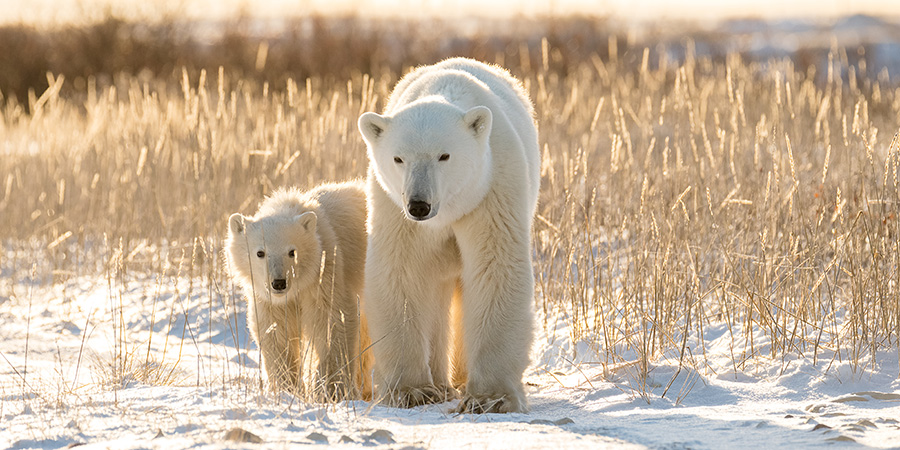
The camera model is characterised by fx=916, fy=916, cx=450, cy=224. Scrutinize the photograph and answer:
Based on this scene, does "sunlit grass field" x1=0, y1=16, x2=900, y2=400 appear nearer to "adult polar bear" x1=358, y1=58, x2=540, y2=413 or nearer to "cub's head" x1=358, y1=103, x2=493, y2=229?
"adult polar bear" x1=358, y1=58, x2=540, y2=413

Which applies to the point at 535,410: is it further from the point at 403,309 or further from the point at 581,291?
the point at 581,291

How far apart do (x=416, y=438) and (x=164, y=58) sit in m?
21.0

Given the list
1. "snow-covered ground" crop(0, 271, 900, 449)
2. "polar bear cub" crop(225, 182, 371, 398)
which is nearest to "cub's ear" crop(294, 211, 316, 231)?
"polar bear cub" crop(225, 182, 371, 398)

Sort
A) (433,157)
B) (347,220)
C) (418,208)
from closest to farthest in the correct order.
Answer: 1. (418,208)
2. (433,157)
3. (347,220)

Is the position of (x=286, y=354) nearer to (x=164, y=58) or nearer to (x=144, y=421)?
(x=144, y=421)

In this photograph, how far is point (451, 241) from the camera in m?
4.57

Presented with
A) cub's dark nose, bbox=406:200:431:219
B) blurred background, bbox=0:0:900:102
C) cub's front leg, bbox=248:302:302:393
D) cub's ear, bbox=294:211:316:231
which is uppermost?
blurred background, bbox=0:0:900:102

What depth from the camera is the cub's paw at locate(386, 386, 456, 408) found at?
14.6 ft

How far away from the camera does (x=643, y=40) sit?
24.7 meters

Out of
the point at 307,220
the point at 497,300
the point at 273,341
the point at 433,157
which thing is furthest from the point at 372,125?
the point at 273,341

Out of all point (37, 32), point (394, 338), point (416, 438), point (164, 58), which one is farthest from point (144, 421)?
point (37, 32)

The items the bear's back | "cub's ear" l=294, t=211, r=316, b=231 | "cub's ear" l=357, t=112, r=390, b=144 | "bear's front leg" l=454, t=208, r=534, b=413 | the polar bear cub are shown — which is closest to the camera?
"cub's ear" l=357, t=112, r=390, b=144

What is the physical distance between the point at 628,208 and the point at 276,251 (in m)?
3.12

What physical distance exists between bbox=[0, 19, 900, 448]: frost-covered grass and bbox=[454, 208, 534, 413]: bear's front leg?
285 mm
